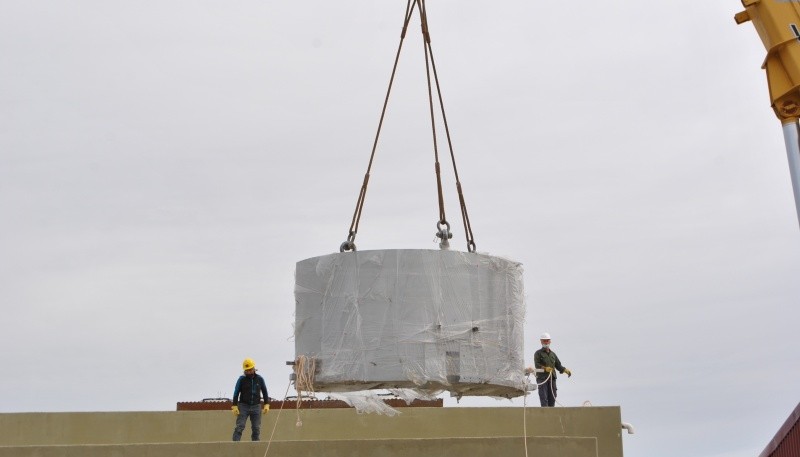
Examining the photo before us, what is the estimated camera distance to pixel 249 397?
565 inches

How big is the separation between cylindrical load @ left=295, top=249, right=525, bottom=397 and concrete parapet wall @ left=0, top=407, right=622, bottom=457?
4231 mm

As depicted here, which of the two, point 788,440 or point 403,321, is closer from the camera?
point 403,321

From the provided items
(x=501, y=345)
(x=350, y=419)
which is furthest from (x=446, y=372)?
(x=350, y=419)

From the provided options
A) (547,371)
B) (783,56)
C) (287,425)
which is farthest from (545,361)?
(783,56)

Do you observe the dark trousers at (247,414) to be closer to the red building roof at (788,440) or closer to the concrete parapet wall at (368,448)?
the concrete parapet wall at (368,448)

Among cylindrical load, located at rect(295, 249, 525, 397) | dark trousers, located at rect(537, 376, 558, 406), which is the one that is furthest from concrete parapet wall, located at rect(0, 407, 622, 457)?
cylindrical load, located at rect(295, 249, 525, 397)

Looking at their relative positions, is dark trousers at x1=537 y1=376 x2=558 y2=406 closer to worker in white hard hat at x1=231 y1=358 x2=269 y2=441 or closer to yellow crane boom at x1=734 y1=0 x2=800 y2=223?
worker in white hard hat at x1=231 y1=358 x2=269 y2=441

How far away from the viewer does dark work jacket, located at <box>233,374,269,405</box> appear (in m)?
14.3

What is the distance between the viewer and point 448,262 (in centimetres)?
1130

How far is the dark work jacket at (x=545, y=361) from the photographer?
619 inches

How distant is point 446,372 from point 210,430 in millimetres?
5771

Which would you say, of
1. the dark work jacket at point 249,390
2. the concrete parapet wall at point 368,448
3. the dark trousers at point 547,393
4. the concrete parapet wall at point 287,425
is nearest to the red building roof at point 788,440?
the dark trousers at point 547,393

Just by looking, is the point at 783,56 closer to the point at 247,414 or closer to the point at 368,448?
the point at 368,448

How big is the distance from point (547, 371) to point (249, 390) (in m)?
3.76
